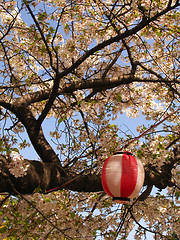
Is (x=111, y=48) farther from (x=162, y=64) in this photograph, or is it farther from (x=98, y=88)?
(x=98, y=88)

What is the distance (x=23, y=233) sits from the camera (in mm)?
2736

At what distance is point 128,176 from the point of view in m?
2.41

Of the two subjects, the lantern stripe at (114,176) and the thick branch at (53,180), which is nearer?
the lantern stripe at (114,176)

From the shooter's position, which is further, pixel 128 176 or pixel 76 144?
pixel 76 144

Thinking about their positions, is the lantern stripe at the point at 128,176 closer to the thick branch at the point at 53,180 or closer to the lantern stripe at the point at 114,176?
the lantern stripe at the point at 114,176

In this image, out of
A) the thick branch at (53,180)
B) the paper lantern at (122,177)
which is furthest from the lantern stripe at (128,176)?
the thick branch at (53,180)

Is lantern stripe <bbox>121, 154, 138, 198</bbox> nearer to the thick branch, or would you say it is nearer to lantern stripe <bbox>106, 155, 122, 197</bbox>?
lantern stripe <bbox>106, 155, 122, 197</bbox>

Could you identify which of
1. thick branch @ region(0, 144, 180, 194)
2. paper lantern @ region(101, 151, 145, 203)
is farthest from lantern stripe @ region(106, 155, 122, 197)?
thick branch @ region(0, 144, 180, 194)

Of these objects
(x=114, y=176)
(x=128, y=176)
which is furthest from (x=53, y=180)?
(x=128, y=176)

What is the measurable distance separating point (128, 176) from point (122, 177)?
0.21ft

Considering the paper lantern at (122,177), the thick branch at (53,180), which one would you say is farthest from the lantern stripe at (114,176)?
the thick branch at (53,180)

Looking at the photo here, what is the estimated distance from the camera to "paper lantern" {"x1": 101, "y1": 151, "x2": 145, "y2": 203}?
2398 mm

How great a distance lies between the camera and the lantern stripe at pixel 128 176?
239 cm

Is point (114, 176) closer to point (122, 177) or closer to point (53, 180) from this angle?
point (122, 177)
